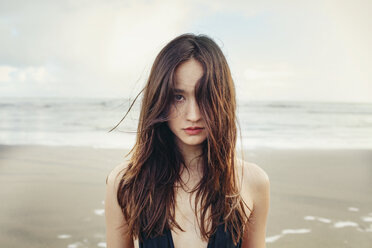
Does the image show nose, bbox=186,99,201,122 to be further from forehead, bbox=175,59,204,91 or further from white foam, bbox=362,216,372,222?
white foam, bbox=362,216,372,222

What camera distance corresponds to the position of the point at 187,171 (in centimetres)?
172

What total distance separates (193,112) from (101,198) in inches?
145

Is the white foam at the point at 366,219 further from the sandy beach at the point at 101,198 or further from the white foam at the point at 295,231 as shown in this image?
the white foam at the point at 295,231

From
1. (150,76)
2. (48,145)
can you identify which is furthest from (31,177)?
(150,76)

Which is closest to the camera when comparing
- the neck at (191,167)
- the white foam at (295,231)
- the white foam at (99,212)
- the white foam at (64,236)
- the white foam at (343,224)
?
the neck at (191,167)

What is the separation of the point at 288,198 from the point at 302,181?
3.22 feet

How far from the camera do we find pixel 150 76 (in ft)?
5.28

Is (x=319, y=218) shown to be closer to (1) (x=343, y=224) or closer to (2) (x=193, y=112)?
(1) (x=343, y=224)

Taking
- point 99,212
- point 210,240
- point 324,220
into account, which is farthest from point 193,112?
point 324,220

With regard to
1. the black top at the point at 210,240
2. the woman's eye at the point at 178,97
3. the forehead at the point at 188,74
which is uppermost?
the forehead at the point at 188,74

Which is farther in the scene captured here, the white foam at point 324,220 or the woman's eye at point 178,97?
the white foam at point 324,220

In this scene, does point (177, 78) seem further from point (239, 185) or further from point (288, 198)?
point (288, 198)

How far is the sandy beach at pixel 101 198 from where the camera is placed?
3672 mm

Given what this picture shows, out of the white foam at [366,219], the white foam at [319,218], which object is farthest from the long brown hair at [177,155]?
the white foam at [366,219]
